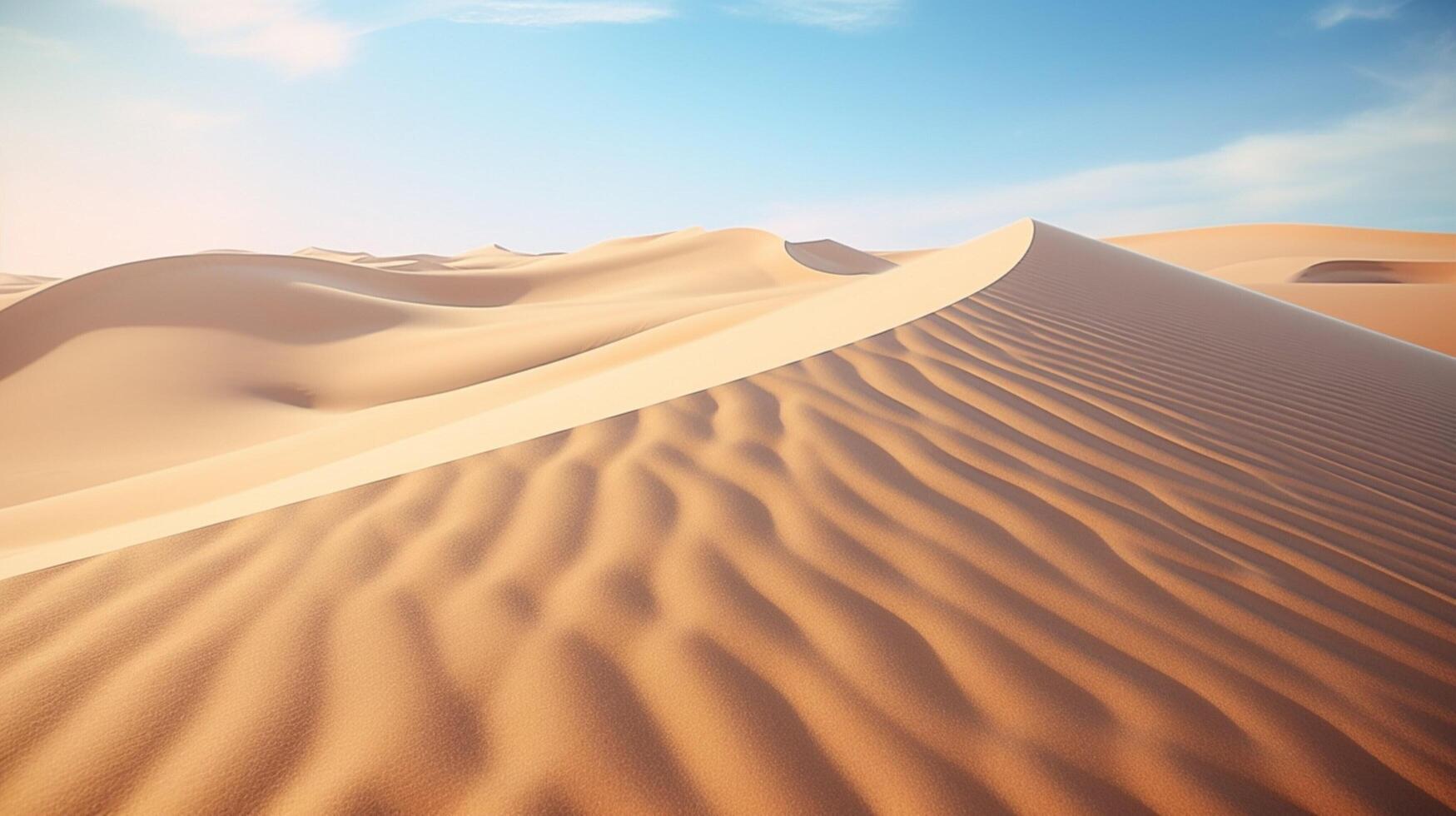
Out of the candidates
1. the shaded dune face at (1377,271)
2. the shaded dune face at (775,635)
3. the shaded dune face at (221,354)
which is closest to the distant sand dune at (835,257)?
the shaded dune face at (221,354)

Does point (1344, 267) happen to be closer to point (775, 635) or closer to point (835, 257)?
point (835, 257)

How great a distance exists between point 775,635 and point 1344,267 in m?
29.9

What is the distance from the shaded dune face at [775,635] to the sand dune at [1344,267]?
11048 millimetres

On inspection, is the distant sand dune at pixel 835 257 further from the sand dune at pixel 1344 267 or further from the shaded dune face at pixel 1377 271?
the shaded dune face at pixel 1377 271

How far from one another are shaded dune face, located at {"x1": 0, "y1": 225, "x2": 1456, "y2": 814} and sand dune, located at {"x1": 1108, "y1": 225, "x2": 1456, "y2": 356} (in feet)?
36.2

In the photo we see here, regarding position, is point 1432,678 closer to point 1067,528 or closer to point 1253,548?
point 1253,548

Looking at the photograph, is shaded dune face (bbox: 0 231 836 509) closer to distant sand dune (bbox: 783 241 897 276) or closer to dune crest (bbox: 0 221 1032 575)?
dune crest (bbox: 0 221 1032 575)

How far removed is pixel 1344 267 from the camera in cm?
2445

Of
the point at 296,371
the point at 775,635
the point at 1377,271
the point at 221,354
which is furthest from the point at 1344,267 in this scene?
the point at 775,635

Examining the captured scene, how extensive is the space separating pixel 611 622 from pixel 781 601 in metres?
0.40

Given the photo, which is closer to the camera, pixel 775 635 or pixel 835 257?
pixel 775 635

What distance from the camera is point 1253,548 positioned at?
225 centimetres

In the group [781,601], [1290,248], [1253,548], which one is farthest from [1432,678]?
[1290,248]

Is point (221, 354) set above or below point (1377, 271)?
above
